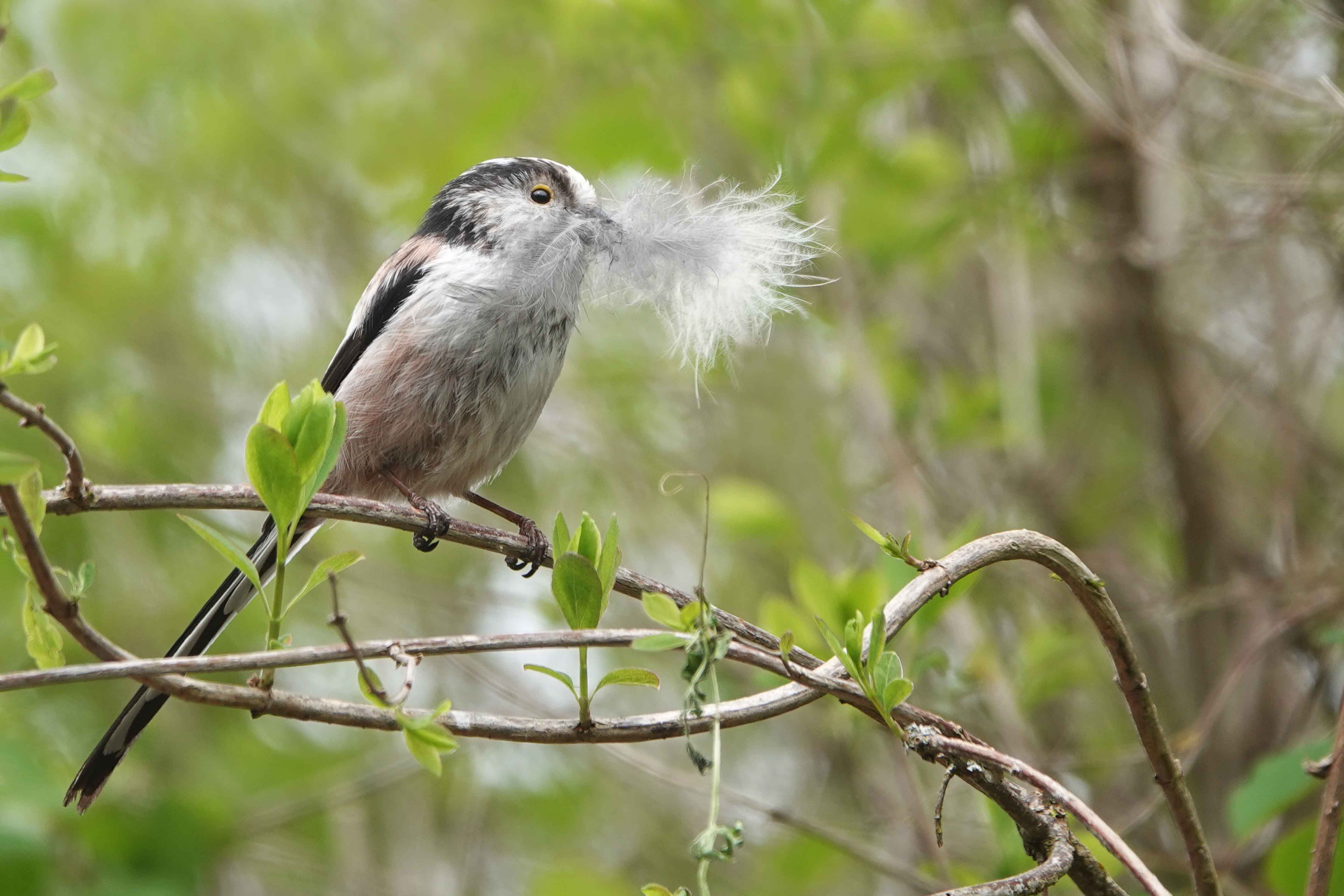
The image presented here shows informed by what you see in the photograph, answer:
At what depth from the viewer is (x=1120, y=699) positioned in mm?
4105

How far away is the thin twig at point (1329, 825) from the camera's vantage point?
59.2 inches

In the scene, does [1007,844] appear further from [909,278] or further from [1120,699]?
[909,278]

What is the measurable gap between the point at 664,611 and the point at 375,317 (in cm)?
213

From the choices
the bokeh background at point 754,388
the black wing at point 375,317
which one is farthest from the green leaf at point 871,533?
the black wing at point 375,317

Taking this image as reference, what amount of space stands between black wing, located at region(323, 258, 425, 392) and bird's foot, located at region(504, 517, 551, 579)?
66 cm

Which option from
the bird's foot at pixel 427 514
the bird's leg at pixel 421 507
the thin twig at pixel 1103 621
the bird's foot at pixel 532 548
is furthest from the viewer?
the bird's leg at pixel 421 507

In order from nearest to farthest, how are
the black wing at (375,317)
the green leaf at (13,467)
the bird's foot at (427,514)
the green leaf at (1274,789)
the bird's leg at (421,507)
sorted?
the green leaf at (13,467) < the green leaf at (1274,789) < the bird's foot at (427,514) < the bird's leg at (421,507) < the black wing at (375,317)

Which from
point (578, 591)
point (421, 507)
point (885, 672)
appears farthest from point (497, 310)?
point (885, 672)

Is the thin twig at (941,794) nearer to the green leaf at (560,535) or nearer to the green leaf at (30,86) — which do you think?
the green leaf at (560,535)

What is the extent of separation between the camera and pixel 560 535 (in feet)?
5.31

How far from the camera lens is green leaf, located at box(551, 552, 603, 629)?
59.2 inches

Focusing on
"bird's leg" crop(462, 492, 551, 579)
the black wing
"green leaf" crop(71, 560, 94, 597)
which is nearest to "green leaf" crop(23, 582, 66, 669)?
"green leaf" crop(71, 560, 94, 597)

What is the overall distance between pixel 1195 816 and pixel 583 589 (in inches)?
36.2

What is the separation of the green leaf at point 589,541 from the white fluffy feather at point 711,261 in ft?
1.40
